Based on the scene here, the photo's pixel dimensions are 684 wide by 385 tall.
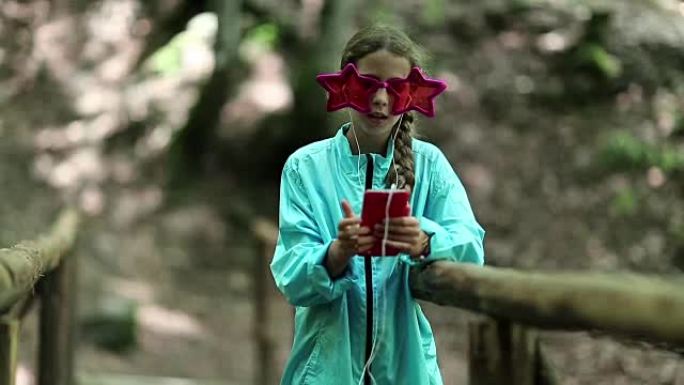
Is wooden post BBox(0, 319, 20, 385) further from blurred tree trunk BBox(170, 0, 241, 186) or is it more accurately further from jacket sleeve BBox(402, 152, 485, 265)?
blurred tree trunk BBox(170, 0, 241, 186)

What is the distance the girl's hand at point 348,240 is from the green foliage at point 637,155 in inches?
269

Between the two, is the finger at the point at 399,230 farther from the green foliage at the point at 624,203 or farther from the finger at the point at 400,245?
the green foliage at the point at 624,203

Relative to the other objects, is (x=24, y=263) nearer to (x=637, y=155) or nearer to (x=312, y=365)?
(x=312, y=365)

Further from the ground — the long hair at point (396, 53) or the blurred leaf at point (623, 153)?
the blurred leaf at point (623, 153)

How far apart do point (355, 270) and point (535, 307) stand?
2.05 feet

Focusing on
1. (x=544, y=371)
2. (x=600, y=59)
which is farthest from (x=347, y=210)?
(x=600, y=59)

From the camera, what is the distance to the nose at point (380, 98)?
6.33ft

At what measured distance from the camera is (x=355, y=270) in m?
1.93

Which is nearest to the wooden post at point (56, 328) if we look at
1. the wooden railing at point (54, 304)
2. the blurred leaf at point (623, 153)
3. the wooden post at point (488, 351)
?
the wooden railing at point (54, 304)

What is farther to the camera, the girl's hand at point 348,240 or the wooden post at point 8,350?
the wooden post at point 8,350

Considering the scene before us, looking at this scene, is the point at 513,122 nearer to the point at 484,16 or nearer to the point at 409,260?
the point at 484,16

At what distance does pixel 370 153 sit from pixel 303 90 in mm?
6590

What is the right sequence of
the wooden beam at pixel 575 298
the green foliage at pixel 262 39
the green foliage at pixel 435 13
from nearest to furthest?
the wooden beam at pixel 575 298
the green foliage at pixel 262 39
the green foliage at pixel 435 13

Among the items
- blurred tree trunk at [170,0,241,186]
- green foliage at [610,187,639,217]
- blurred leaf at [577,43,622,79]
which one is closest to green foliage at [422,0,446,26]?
blurred leaf at [577,43,622,79]
